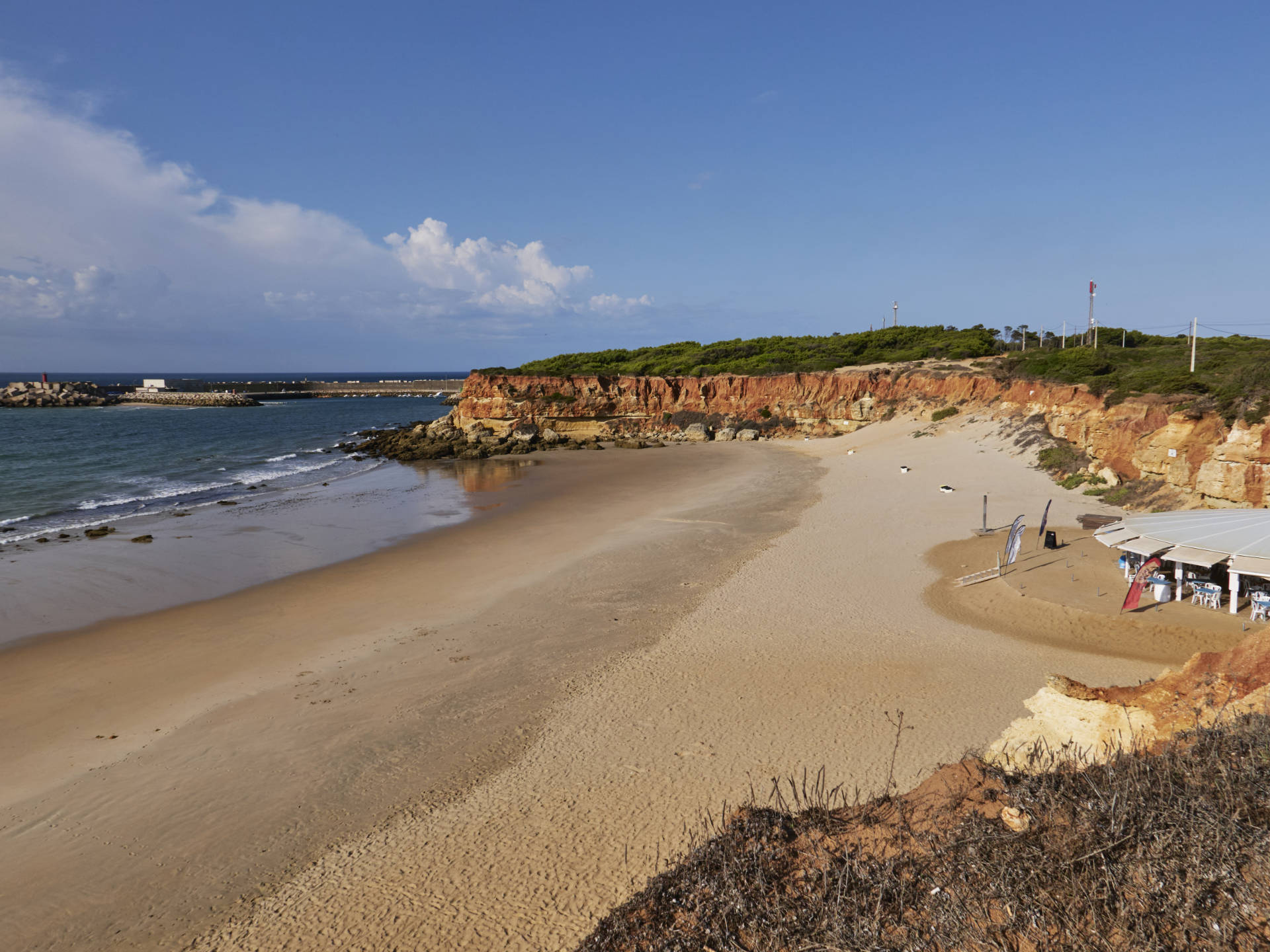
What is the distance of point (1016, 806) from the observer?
Result: 5.59 metres

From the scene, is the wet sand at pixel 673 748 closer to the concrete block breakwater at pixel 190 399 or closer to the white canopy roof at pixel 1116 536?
the white canopy roof at pixel 1116 536

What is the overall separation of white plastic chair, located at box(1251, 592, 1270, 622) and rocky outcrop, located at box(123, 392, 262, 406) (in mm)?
116279

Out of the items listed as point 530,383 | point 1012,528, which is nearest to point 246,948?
point 1012,528

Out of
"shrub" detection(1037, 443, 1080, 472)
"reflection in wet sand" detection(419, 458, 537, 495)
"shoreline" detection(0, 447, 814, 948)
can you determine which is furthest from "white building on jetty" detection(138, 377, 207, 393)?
"shrub" detection(1037, 443, 1080, 472)

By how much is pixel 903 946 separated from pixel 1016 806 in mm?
1939

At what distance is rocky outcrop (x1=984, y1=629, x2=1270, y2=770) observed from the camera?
6.71 metres

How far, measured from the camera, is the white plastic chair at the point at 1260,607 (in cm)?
1341

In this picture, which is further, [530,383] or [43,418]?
[43,418]

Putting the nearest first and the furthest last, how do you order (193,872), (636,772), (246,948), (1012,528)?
(246,948), (193,872), (636,772), (1012,528)

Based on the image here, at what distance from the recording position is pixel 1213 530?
14633 mm

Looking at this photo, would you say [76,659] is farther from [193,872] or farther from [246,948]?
[246,948]

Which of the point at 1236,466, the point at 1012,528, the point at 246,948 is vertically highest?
the point at 1236,466

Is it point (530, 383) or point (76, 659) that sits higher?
point (530, 383)

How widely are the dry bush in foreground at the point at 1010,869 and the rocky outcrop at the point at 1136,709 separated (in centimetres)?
61
